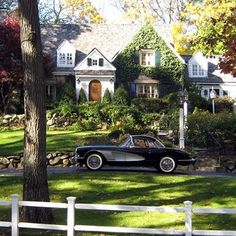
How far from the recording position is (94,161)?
19.2 meters

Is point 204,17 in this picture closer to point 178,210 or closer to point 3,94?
point 3,94

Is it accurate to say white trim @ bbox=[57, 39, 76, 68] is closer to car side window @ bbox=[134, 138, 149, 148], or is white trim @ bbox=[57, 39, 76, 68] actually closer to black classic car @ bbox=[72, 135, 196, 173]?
car side window @ bbox=[134, 138, 149, 148]

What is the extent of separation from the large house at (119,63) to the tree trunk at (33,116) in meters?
30.8

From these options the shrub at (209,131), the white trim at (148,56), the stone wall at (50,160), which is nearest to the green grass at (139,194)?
the stone wall at (50,160)

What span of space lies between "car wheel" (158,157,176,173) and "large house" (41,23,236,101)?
21.8 meters

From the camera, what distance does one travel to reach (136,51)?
43.2 meters

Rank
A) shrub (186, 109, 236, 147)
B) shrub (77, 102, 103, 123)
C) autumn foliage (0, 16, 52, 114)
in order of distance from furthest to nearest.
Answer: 1. autumn foliage (0, 16, 52, 114)
2. shrub (77, 102, 103, 123)
3. shrub (186, 109, 236, 147)

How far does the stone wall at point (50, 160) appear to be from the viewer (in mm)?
22719

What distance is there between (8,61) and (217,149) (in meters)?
17.6

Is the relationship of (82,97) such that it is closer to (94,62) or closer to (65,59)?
(94,62)

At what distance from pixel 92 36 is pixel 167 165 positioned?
28682 mm

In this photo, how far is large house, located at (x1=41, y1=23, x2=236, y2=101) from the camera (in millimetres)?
41531

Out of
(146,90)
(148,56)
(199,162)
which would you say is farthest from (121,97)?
(199,162)

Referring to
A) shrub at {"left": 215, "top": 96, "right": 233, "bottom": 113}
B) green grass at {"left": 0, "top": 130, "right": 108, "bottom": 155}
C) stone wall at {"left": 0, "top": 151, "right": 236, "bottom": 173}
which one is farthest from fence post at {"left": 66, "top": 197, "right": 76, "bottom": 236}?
shrub at {"left": 215, "top": 96, "right": 233, "bottom": 113}
